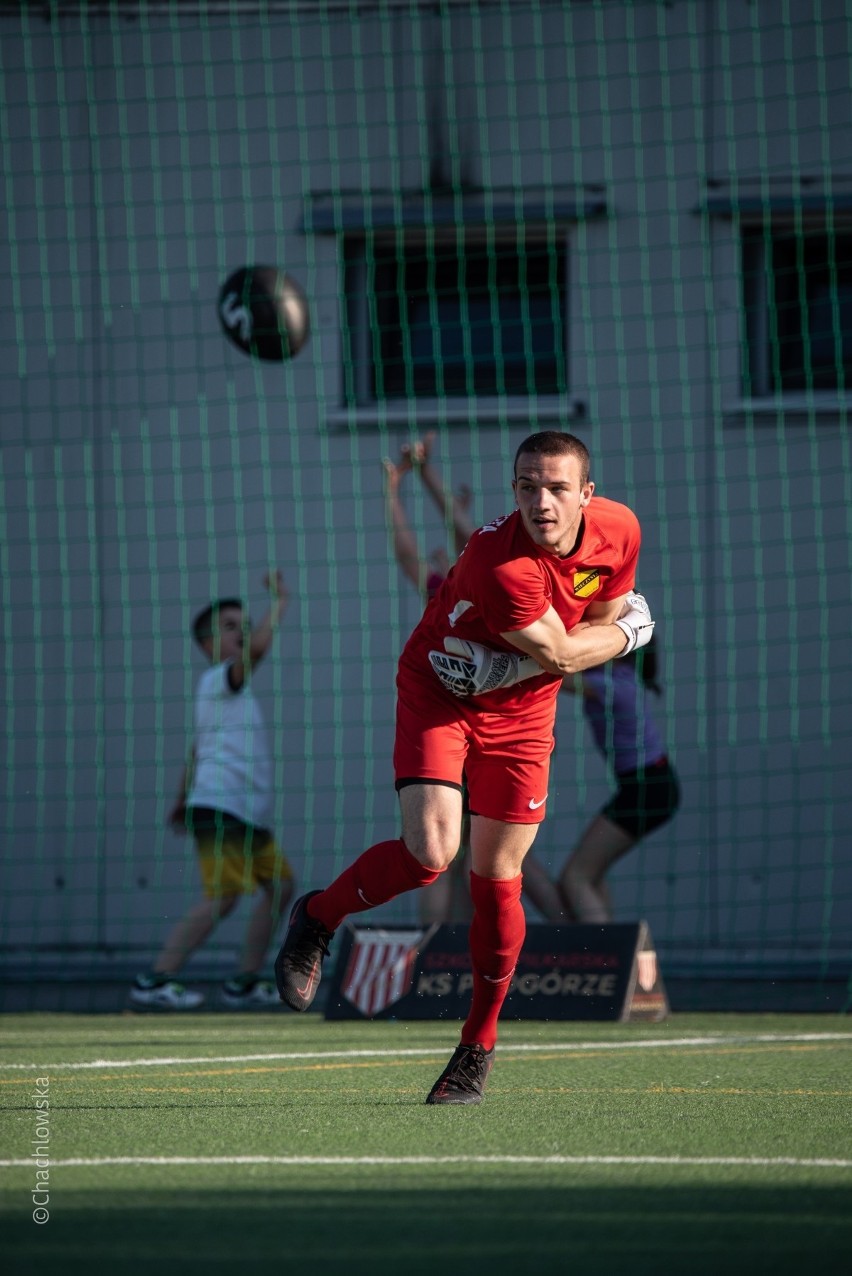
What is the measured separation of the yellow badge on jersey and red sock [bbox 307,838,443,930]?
85 cm

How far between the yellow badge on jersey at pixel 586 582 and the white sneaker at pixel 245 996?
15.1 ft

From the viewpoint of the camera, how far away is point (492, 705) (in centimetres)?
511

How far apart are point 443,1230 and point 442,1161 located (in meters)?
0.67

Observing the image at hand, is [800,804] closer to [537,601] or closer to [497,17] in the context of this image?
[497,17]

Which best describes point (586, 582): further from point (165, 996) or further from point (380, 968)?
point (165, 996)

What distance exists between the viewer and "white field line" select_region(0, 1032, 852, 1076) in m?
6.12

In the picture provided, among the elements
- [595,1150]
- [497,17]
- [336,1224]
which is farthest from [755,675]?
[336,1224]

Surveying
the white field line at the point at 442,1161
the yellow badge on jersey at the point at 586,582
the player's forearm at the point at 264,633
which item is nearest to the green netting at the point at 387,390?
the player's forearm at the point at 264,633

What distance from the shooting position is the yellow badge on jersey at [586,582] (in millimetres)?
5070

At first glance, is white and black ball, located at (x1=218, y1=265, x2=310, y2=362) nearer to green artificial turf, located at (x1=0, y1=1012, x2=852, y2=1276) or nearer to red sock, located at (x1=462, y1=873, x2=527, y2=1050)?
green artificial turf, located at (x1=0, y1=1012, x2=852, y2=1276)

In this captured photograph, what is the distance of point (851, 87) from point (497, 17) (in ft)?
7.22

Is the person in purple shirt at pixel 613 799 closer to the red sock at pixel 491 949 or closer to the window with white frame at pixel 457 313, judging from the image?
the window with white frame at pixel 457 313

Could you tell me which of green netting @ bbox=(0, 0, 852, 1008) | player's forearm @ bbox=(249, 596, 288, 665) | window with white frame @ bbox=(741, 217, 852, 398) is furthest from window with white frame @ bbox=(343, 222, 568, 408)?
player's forearm @ bbox=(249, 596, 288, 665)

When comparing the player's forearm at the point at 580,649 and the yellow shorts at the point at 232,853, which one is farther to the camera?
the yellow shorts at the point at 232,853
